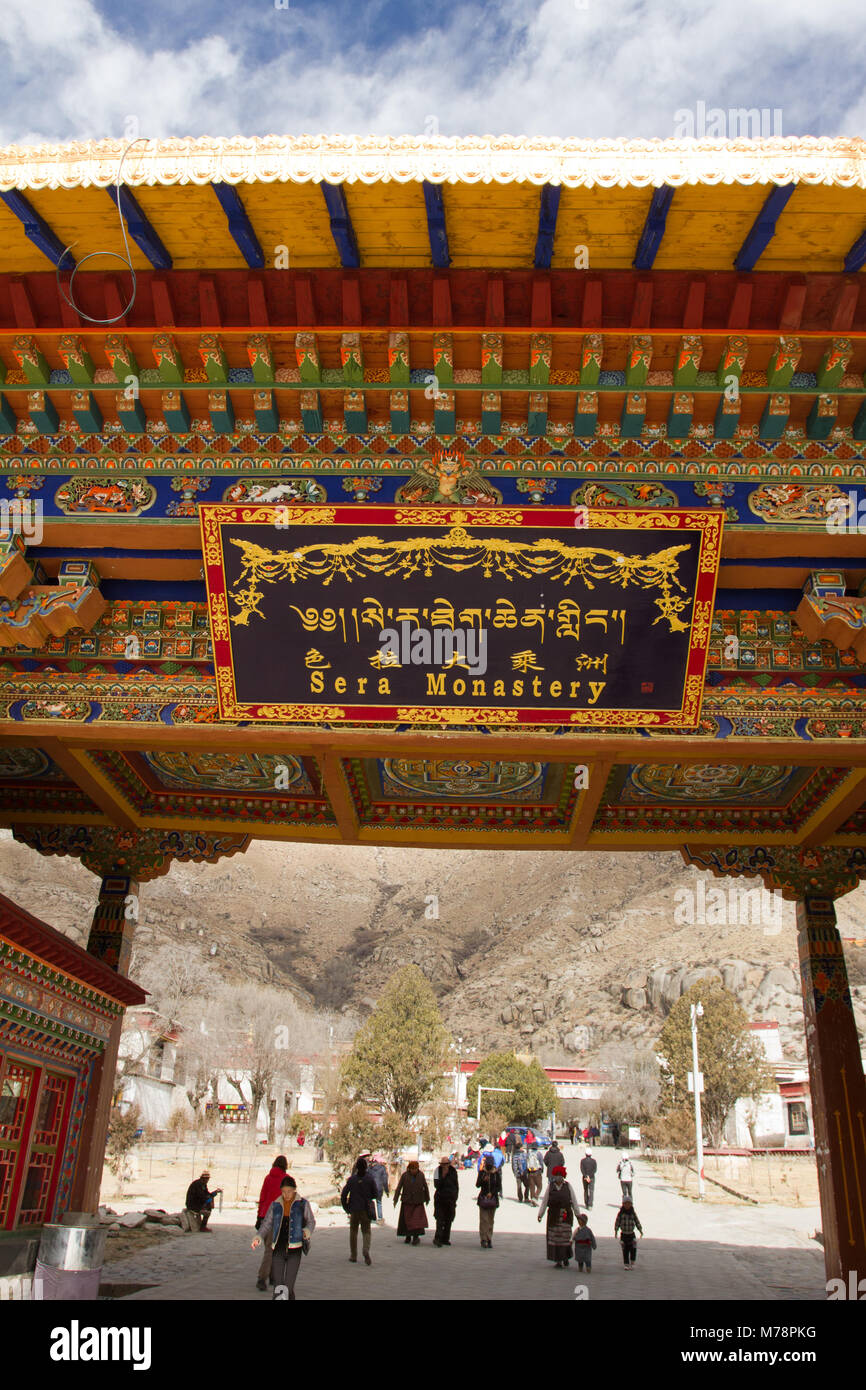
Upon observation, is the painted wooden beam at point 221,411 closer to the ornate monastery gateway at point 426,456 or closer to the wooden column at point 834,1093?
the ornate monastery gateway at point 426,456

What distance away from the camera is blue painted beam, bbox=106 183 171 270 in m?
4.61

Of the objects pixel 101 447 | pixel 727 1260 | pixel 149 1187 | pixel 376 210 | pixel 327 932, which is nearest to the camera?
pixel 376 210

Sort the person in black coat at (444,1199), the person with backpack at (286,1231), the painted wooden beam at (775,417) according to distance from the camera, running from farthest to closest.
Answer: the person in black coat at (444,1199)
the person with backpack at (286,1231)
the painted wooden beam at (775,417)

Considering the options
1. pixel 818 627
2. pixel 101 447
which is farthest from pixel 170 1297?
pixel 818 627

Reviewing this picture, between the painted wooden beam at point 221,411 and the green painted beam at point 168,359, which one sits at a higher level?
the green painted beam at point 168,359

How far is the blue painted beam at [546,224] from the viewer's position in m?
4.44

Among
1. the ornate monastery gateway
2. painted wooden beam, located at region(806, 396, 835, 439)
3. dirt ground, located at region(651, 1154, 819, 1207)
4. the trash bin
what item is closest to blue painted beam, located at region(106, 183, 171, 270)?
the ornate monastery gateway

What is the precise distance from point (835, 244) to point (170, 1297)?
8403 millimetres

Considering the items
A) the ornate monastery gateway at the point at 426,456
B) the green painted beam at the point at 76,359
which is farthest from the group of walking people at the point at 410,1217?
the green painted beam at the point at 76,359

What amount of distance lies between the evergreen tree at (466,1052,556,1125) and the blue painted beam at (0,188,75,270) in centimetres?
4652

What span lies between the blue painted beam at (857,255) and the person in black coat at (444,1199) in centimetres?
1017

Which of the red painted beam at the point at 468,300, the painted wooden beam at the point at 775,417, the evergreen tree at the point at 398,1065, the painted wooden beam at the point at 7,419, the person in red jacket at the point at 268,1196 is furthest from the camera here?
the evergreen tree at the point at 398,1065
